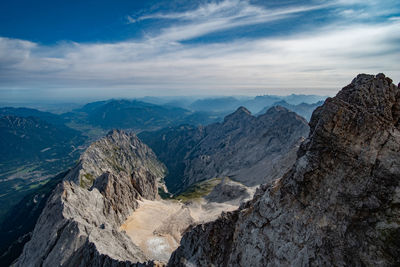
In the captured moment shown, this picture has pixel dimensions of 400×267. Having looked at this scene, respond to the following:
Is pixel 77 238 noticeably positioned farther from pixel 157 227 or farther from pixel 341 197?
pixel 341 197

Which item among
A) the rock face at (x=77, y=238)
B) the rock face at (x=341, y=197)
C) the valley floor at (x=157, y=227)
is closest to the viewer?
the rock face at (x=341, y=197)

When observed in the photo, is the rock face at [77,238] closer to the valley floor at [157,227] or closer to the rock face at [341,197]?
the valley floor at [157,227]

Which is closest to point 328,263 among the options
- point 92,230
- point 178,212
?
point 92,230

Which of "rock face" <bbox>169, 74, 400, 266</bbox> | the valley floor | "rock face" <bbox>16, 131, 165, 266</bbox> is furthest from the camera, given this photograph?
the valley floor

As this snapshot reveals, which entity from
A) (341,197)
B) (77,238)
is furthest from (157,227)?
(341,197)

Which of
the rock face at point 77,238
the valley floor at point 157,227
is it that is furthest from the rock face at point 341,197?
the valley floor at point 157,227

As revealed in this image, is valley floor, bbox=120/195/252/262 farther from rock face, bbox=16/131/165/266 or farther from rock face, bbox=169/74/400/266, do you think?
rock face, bbox=169/74/400/266

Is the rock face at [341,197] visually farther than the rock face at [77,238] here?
No

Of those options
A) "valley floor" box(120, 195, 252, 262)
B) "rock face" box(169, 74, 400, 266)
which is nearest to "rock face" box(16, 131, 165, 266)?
"valley floor" box(120, 195, 252, 262)

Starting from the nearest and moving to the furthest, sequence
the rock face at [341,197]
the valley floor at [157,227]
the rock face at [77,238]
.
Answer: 1. the rock face at [341,197]
2. the rock face at [77,238]
3. the valley floor at [157,227]
